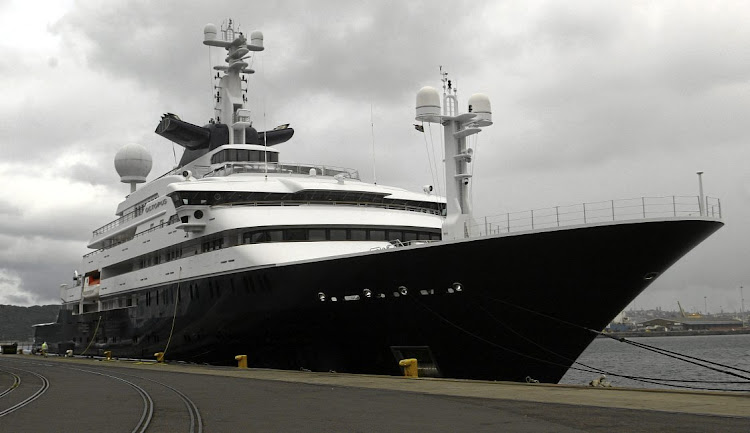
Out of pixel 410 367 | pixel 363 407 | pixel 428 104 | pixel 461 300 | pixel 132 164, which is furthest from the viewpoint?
pixel 132 164

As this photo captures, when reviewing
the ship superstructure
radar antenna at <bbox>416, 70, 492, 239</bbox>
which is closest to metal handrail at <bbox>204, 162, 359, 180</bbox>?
the ship superstructure

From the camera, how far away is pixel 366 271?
22688 mm

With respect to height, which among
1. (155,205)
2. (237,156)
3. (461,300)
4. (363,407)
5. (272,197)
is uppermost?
(237,156)

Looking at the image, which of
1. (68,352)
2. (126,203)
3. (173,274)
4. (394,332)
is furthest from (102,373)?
(68,352)

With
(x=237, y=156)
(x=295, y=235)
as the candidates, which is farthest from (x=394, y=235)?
(x=237, y=156)

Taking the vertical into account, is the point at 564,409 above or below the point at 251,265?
below

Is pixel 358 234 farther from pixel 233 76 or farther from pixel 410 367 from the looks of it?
pixel 233 76

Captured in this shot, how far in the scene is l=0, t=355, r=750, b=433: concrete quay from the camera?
12234mm

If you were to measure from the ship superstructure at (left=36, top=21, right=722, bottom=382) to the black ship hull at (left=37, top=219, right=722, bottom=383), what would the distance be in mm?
44

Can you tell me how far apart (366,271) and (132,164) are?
32307 mm

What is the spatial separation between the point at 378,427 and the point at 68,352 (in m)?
44.9

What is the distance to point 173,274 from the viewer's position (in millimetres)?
33375

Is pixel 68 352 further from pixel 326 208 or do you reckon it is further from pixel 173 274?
pixel 326 208

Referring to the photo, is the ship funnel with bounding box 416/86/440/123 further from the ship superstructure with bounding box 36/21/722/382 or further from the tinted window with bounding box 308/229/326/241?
the tinted window with bounding box 308/229/326/241
